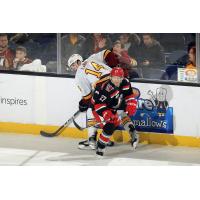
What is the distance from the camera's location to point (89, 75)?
10625mm

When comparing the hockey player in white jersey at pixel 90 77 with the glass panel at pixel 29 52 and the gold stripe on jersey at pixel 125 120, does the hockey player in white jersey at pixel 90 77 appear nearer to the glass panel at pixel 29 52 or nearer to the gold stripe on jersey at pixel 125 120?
the gold stripe on jersey at pixel 125 120

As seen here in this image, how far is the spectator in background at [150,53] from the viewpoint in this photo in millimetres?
10578

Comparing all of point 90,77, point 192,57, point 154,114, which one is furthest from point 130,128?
point 192,57

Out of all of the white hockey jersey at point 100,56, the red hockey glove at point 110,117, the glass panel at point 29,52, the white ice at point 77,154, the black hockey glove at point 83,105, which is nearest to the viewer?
the white ice at point 77,154

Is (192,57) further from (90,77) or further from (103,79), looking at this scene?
(90,77)

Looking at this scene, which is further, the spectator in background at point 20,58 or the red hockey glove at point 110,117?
the spectator in background at point 20,58

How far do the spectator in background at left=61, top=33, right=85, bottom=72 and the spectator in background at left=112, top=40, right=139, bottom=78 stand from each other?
38 centimetres

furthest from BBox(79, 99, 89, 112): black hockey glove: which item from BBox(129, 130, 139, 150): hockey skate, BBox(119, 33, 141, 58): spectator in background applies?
BBox(119, 33, 141, 58): spectator in background

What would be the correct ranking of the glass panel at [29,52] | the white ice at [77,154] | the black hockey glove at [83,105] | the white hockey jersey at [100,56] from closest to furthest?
the white ice at [77,154] → the white hockey jersey at [100,56] → the black hockey glove at [83,105] → the glass panel at [29,52]

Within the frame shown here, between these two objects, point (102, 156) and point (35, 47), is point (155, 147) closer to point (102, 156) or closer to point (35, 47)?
point (102, 156)

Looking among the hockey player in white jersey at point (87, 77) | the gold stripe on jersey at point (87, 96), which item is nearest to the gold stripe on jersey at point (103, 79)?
the hockey player in white jersey at point (87, 77)

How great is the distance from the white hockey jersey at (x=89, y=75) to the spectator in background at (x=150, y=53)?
15.6 inches

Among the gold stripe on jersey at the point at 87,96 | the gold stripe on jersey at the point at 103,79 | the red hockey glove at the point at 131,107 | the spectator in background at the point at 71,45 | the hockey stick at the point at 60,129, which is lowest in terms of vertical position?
the hockey stick at the point at 60,129

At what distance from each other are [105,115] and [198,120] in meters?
0.96
